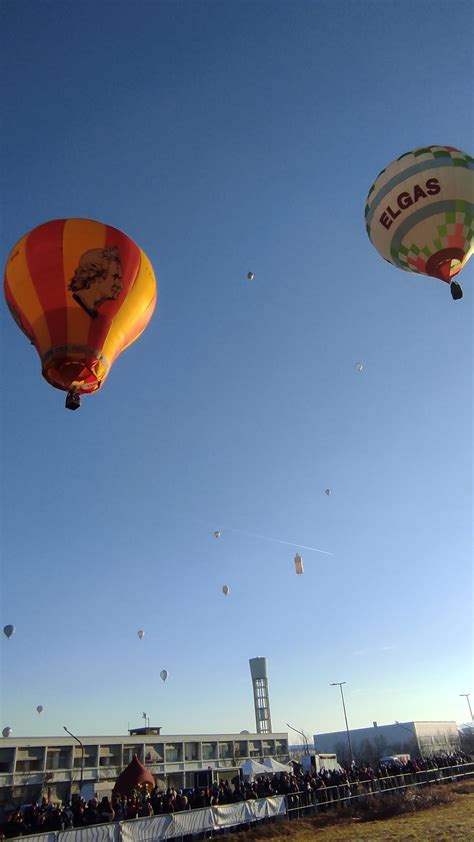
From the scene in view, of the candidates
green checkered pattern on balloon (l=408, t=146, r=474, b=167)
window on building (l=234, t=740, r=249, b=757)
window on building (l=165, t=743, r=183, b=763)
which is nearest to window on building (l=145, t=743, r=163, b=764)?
window on building (l=165, t=743, r=183, b=763)

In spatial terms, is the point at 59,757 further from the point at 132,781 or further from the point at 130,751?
the point at 132,781

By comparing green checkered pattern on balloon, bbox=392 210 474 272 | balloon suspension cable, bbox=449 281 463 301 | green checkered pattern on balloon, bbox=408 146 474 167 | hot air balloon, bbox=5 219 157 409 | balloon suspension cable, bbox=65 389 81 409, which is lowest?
balloon suspension cable, bbox=65 389 81 409

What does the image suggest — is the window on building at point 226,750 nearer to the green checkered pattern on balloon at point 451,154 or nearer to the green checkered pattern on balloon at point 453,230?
the green checkered pattern on balloon at point 453,230

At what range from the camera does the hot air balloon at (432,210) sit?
1714cm

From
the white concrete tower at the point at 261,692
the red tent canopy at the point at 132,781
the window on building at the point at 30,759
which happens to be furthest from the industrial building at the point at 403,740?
the red tent canopy at the point at 132,781

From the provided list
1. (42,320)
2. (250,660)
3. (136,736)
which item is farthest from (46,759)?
(250,660)

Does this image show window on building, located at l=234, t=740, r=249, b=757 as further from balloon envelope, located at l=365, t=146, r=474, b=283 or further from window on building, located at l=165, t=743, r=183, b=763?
balloon envelope, located at l=365, t=146, r=474, b=283

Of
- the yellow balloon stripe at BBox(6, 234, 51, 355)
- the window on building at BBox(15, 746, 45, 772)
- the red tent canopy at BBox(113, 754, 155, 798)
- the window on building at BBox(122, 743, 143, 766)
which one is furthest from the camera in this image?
the window on building at BBox(122, 743, 143, 766)

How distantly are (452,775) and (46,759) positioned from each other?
42610 mm

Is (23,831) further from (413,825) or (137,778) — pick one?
(413,825)

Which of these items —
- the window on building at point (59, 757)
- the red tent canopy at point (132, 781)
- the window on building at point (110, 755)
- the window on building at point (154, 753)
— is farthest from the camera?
the window on building at point (154, 753)

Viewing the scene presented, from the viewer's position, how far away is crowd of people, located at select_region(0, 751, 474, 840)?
1509 centimetres

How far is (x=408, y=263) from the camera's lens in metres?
18.5

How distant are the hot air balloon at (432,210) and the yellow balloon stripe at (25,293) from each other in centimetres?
1126
